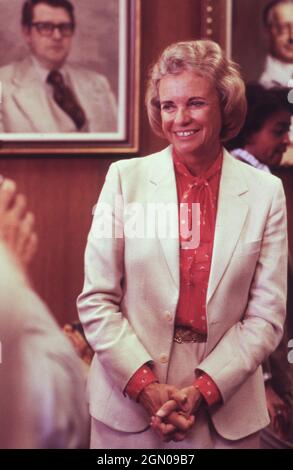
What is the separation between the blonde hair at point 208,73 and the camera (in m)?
1.58

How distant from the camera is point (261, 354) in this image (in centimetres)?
160

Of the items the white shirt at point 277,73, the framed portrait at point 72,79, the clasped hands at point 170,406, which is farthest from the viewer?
the white shirt at point 277,73

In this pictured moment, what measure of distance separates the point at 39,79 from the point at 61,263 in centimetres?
57

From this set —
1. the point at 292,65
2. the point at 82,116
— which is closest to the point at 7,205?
the point at 82,116

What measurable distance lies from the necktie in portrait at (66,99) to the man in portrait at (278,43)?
23.1 inches

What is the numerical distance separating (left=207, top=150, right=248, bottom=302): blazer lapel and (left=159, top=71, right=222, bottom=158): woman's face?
0.34 ft

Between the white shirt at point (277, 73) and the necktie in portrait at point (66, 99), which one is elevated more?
the white shirt at point (277, 73)

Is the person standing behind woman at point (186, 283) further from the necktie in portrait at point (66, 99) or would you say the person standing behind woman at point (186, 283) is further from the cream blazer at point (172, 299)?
the necktie in portrait at point (66, 99)

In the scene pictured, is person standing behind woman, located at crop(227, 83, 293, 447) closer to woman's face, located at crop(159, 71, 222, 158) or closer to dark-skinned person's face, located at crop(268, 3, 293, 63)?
dark-skinned person's face, located at crop(268, 3, 293, 63)

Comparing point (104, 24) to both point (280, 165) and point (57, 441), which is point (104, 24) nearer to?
point (280, 165)

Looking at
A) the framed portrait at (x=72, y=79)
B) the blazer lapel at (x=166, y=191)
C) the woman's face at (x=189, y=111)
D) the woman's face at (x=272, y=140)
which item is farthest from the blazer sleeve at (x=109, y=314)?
the woman's face at (x=272, y=140)

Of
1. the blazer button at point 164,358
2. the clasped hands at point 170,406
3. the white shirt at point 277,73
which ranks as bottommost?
the clasped hands at point 170,406

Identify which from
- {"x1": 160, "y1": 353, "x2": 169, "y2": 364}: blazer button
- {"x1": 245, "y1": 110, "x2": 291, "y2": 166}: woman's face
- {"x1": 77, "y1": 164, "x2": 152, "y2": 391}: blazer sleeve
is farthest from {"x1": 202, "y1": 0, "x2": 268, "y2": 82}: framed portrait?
{"x1": 160, "y1": 353, "x2": 169, "y2": 364}: blazer button

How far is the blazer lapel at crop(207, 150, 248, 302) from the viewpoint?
1.59 m
